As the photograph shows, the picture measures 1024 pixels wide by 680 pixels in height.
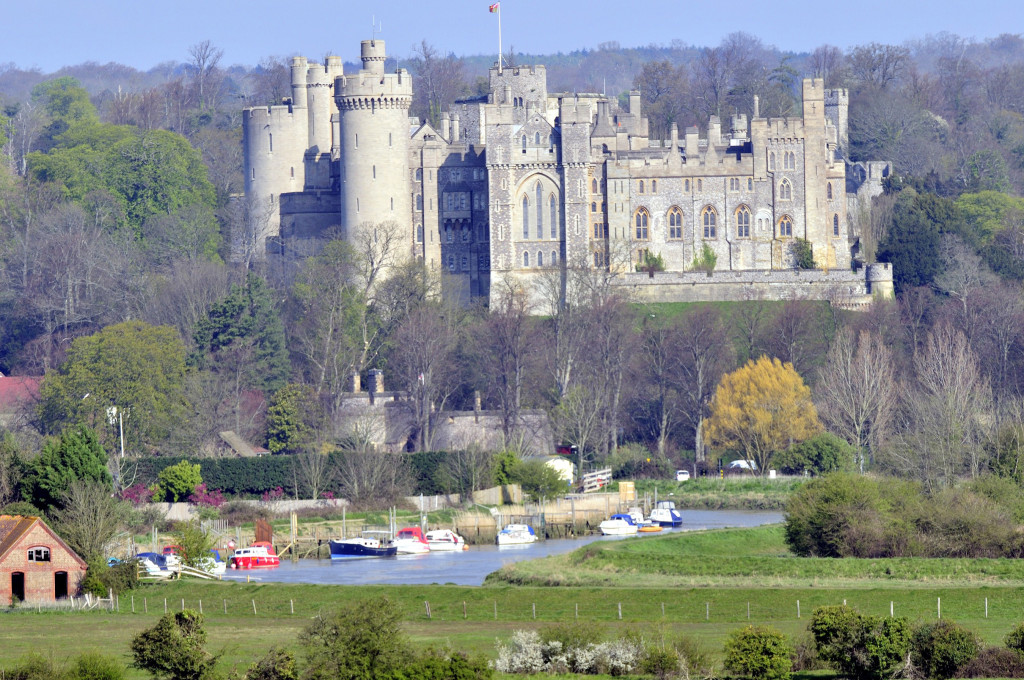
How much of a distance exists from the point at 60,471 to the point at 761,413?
31235mm

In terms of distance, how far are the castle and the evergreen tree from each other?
9.67 meters

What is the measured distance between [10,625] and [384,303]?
1829 inches

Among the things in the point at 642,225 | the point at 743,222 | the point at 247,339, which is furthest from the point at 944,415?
the point at 247,339

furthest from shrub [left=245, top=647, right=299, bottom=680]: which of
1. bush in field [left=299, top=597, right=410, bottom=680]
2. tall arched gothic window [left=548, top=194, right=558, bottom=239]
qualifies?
tall arched gothic window [left=548, top=194, right=558, bottom=239]

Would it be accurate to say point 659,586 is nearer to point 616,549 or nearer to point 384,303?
point 616,549

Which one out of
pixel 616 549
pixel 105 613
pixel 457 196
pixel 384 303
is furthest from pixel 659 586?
pixel 457 196

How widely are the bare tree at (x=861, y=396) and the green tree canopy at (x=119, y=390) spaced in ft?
81.4

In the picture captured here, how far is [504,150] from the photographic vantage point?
9544 cm

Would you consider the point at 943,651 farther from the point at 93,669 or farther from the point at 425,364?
the point at 425,364

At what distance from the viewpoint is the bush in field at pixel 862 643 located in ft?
123

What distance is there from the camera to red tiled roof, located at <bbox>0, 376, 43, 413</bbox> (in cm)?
8475

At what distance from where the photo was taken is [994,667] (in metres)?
37.6

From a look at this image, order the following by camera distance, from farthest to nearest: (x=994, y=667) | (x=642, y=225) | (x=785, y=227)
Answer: (x=642, y=225), (x=785, y=227), (x=994, y=667)

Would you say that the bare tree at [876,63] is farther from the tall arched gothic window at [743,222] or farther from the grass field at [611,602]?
the grass field at [611,602]
